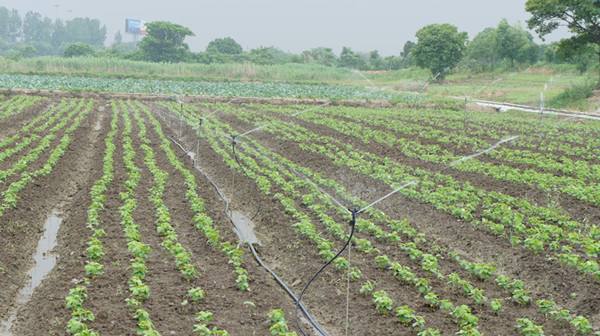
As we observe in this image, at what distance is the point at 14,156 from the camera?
15320mm

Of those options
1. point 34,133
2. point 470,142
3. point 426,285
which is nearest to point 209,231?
point 426,285

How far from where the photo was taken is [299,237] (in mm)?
10156

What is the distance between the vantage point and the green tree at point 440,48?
54312 mm

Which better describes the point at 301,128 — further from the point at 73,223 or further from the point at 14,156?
the point at 73,223

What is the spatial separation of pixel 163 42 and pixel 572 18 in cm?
6017

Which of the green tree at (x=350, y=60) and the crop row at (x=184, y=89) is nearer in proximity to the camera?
the crop row at (x=184, y=89)

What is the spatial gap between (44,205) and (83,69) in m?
51.2

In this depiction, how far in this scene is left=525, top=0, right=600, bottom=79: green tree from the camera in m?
32.8

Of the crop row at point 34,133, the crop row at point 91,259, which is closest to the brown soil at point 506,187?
the crop row at point 91,259

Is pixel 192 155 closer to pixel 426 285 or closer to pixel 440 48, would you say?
pixel 426 285

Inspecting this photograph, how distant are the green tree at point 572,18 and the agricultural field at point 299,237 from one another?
55.1 ft

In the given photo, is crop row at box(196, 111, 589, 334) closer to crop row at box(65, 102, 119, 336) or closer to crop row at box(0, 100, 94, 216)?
crop row at box(65, 102, 119, 336)

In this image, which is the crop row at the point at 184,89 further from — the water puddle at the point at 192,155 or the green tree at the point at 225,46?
the green tree at the point at 225,46

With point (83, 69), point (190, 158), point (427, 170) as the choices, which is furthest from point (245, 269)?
point (83, 69)
